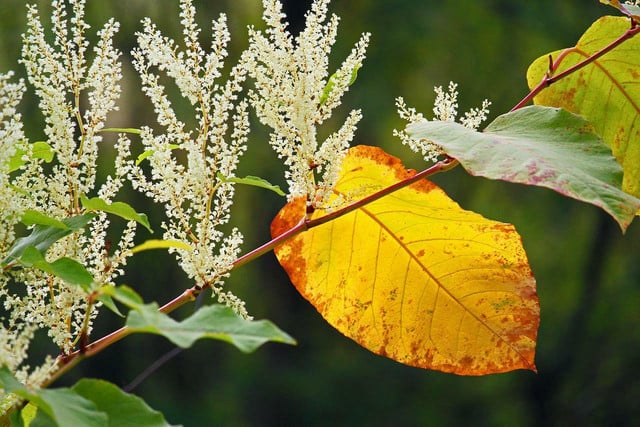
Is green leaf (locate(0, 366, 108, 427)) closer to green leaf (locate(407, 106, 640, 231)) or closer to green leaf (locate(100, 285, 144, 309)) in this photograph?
green leaf (locate(100, 285, 144, 309))

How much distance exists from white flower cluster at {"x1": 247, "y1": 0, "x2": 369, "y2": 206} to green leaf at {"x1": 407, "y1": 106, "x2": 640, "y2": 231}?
6cm

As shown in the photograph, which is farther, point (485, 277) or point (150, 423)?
point (485, 277)

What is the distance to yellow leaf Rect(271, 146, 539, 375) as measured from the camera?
0.64 metres

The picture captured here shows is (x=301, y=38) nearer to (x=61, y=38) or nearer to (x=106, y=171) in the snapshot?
(x=61, y=38)

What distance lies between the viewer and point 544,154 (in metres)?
0.55

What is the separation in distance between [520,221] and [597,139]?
5188 mm

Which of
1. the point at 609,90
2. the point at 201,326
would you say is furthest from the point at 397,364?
the point at 201,326

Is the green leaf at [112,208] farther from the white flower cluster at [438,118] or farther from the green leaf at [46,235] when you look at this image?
the white flower cluster at [438,118]

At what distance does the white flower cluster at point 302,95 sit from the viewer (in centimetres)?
54

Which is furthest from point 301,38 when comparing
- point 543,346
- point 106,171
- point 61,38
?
point 543,346

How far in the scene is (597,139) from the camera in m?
0.59

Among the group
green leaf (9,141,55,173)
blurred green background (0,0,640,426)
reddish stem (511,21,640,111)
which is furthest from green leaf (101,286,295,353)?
blurred green background (0,0,640,426)

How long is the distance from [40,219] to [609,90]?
0.51m

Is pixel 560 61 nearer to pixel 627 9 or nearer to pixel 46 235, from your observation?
pixel 627 9
